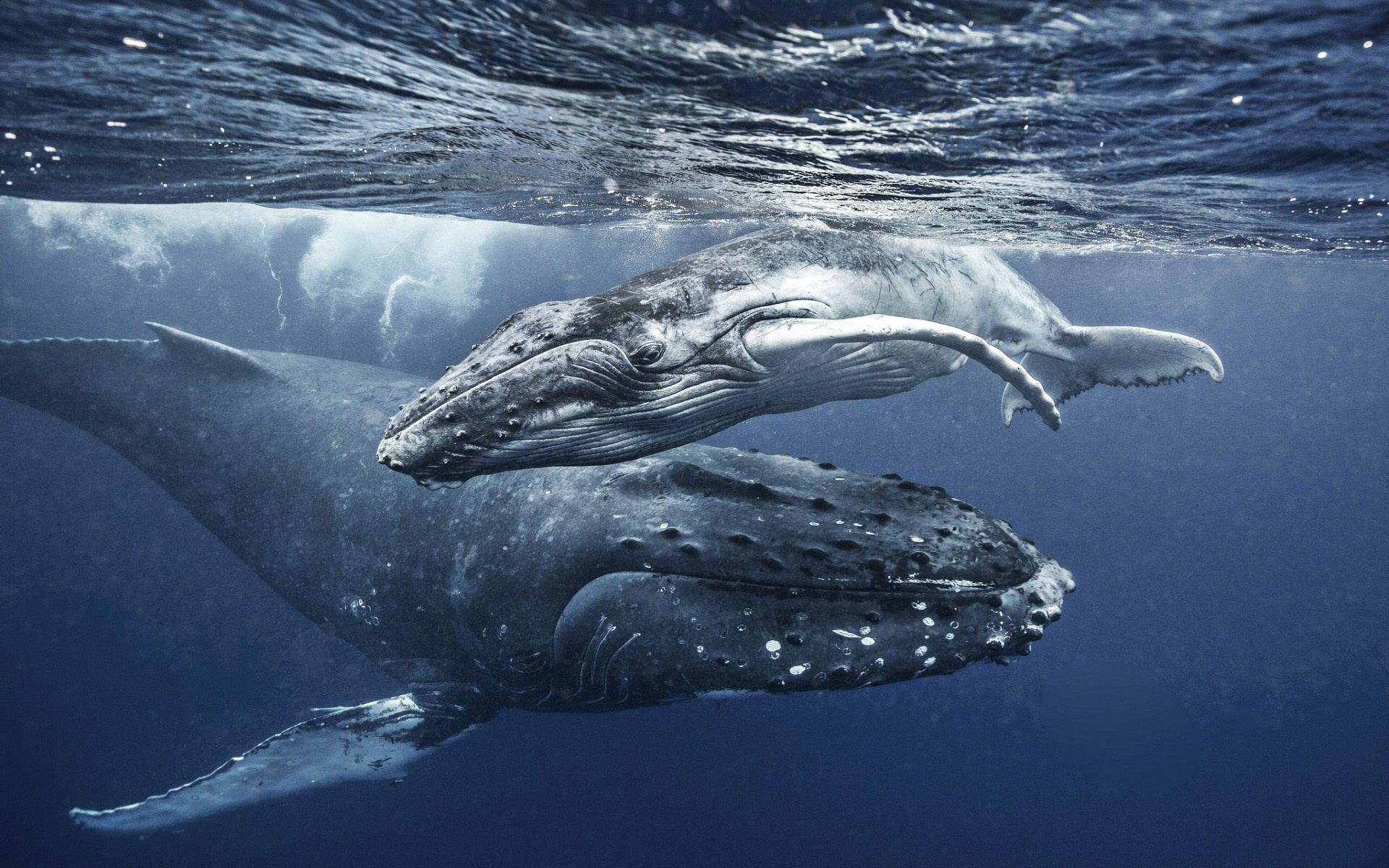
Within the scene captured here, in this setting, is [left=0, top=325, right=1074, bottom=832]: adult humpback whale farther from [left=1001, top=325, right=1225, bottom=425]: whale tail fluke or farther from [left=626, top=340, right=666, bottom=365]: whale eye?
[left=1001, top=325, right=1225, bottom=425]: whale tail fluke

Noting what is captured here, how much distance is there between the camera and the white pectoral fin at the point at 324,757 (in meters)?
7.37

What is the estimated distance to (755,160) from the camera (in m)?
7.81

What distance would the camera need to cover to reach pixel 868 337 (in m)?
3.82

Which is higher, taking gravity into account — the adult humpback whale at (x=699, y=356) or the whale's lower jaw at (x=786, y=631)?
the adult humpback whale at (x=699, y=356)

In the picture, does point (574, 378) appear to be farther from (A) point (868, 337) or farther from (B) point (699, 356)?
(A) point (868, 337)

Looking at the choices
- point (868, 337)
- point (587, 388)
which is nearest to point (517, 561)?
point (587, 388)

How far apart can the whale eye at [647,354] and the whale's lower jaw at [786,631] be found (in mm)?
1458

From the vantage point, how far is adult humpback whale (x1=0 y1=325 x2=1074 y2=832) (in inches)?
135

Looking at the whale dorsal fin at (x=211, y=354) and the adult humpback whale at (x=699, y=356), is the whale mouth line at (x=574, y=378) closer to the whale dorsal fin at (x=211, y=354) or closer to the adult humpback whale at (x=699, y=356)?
the adult humpback whale at (x=699, y=356)

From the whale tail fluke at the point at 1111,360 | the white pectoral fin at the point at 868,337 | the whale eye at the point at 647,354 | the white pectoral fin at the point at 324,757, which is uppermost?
the white pectoral fin at the point at 868,337

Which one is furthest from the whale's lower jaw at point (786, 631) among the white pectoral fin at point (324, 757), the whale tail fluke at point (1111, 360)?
the whale tail fluke at point (1111, 360)

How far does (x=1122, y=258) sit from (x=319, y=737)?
2502 cm

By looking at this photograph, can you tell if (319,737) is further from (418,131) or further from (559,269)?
(559,269)

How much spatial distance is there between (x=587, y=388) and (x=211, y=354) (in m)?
8.67
